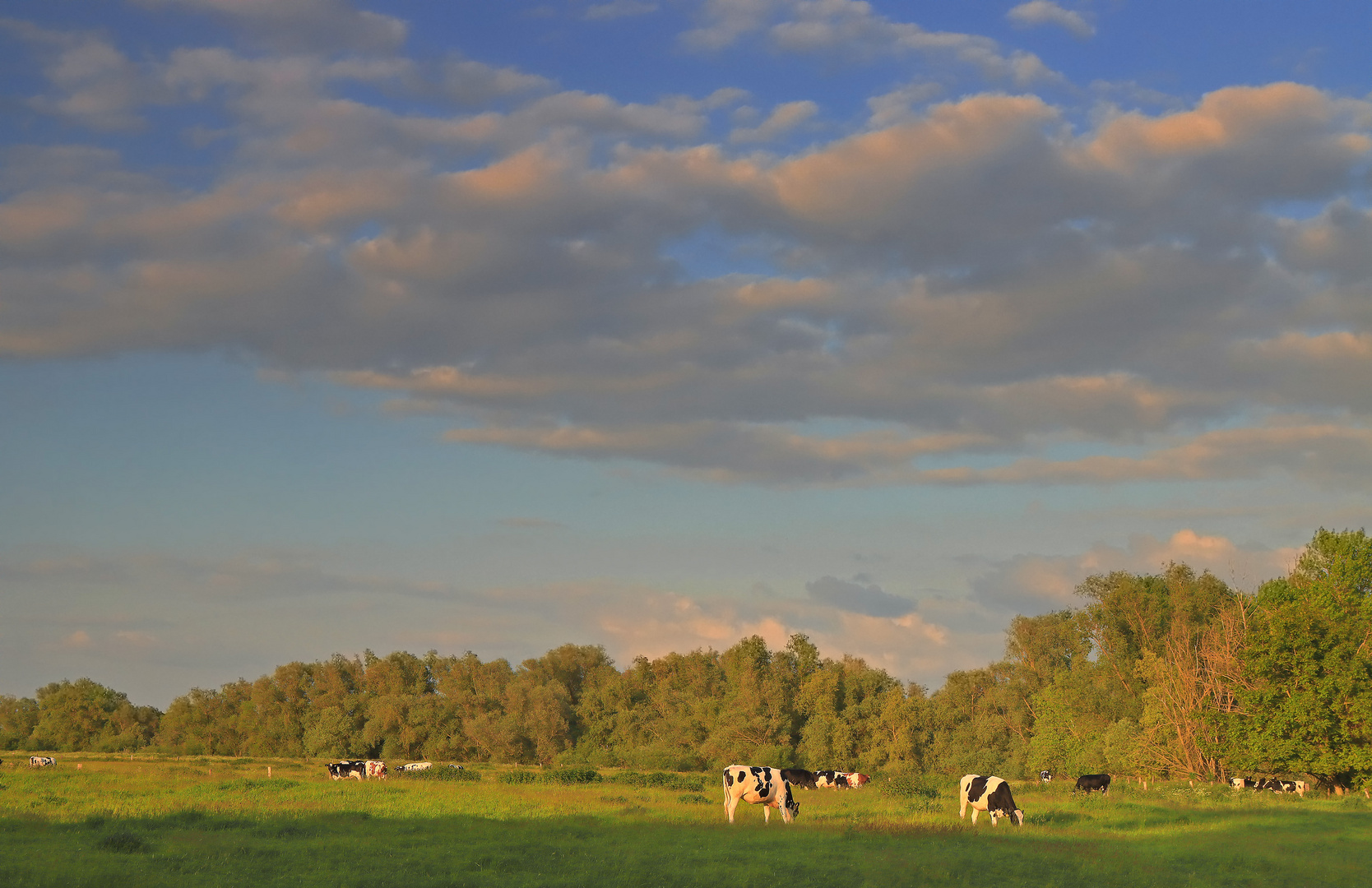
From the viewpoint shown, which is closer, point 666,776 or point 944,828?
point 944,828

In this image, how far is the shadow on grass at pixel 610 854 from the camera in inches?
925

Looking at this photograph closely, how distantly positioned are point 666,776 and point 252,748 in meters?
71.4

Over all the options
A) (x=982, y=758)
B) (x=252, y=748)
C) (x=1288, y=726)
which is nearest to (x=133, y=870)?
(x=1288, y=726)

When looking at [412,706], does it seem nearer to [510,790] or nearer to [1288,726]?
[510,790]

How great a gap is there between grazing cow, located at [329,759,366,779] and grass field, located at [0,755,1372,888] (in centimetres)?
1404

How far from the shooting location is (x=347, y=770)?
6262 centimetres

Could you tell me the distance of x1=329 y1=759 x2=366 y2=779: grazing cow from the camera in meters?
62.1

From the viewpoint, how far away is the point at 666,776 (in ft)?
204

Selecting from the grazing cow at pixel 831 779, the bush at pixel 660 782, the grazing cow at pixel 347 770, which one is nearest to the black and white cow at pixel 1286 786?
the grazing cow at pixel 831 779

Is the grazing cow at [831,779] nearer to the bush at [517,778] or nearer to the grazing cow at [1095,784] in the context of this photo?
the grazing cow at [1095,784]

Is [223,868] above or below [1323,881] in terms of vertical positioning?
above

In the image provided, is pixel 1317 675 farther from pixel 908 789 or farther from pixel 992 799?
pixel 992 799

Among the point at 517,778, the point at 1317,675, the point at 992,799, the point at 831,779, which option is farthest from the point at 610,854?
the point at 1317,675

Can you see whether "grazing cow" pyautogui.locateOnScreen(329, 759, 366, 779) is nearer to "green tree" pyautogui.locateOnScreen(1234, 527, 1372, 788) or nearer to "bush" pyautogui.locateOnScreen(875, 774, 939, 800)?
"bush" pyautogui.locateOnScreen(875, 774, 939, 800)
